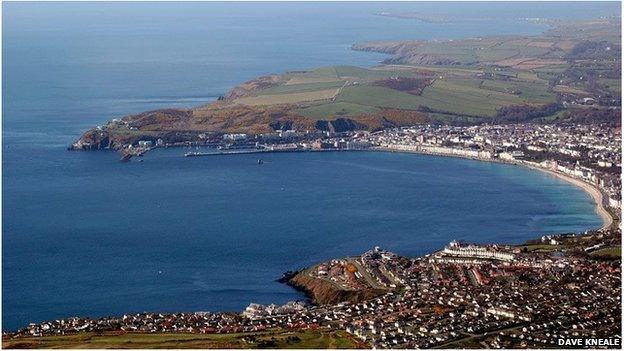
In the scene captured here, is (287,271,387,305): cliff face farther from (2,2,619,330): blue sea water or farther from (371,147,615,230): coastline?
(371,147,615,230): coastline

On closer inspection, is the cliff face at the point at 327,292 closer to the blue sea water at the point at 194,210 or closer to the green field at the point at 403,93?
the blue sea water at the point at 194,210

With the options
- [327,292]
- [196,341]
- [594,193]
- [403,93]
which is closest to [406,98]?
[403,93]

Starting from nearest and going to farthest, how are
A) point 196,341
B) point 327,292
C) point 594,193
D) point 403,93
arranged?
1. point 196,341
2. point 327,292
3. point 594,193
4. point 403,93

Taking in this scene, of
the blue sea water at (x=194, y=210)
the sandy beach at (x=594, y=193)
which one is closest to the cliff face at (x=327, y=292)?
the blue sea water at (x=194, y=210)

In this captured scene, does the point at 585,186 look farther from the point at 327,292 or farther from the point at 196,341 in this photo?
the point at 196,341

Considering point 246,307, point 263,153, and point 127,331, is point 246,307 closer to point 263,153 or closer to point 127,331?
point 127,331

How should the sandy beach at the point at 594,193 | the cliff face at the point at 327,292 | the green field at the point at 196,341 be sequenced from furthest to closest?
1. the sandy beach at the point at 594,193
2. the cliff face at the point at 327,292
3. the green field at the point at 196,341
